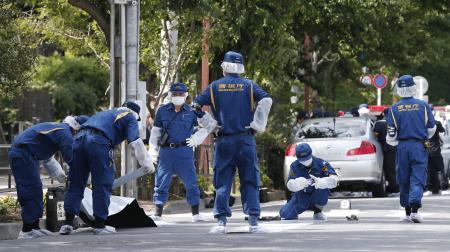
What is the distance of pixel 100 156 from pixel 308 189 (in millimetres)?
3307

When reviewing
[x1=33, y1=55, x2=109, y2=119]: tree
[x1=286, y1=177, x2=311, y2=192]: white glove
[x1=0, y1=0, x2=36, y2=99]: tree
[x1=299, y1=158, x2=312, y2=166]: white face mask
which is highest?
[x1=33, y1=55, x2=109, y2=119]: tree

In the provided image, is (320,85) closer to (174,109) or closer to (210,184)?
(210,184)

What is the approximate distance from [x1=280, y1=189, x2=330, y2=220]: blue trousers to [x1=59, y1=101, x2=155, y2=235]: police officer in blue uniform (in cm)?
249

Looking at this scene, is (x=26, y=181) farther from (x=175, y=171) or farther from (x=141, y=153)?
(x=175, y=171)

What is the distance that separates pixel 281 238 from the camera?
13977mm

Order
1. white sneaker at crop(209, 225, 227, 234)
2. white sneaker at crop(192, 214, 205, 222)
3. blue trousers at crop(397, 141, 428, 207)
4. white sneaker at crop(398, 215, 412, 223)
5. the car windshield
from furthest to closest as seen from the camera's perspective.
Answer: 1. the car windshield
2. white sneaker at crop(192, 214, 205, 222)
3. blue trousers at crop(397, 141, 428, 207)
4. white sneaker at crop(398, 215, 412, 223)
5. white sneaker at crop(209, 225, 227, 234)

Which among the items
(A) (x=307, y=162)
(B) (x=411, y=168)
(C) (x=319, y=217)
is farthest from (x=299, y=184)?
(B) (x=411, y=168)

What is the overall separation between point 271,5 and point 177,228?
8.93 meters

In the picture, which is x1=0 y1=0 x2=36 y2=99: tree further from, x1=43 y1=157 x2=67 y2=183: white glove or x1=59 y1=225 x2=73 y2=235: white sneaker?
x1=59 y1=225 x2=73 y2=235: white sneaker

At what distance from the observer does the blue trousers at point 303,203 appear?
1755 cm

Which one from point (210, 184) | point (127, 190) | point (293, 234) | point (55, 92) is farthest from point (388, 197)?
point (55, 92)

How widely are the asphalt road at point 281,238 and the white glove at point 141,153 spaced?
776 mm

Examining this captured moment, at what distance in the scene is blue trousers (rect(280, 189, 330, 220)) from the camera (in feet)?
57.6

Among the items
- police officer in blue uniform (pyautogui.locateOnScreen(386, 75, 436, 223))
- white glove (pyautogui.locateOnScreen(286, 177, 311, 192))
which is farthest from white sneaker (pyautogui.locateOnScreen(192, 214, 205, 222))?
police officer in blue uniform (pyautogui.locateOnScreen(386, 75, 436, 223))
